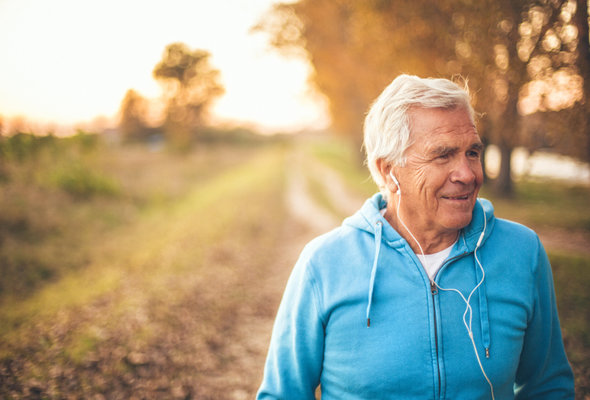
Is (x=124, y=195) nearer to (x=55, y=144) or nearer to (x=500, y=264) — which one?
(x=55, y=144)

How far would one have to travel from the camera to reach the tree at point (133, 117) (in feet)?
38.2

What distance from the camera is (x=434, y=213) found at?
1787 mm

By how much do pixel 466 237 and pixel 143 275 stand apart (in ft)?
18.0

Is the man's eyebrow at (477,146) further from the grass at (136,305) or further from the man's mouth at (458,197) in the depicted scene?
the grass at (136,305)

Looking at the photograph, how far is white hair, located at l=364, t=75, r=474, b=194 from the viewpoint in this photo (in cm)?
168

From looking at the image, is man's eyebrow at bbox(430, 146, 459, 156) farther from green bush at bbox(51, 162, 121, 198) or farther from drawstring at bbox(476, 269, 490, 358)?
green bush at bbox(51, 162, 121, 198)

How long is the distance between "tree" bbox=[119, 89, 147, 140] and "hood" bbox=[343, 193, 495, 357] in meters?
11.0

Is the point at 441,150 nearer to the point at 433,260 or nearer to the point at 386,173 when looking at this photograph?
the point at 386,173

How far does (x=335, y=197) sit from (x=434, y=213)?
13393 mm

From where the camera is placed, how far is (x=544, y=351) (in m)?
1.73

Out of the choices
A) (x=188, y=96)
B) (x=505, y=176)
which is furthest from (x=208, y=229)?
(x=188, y=96)

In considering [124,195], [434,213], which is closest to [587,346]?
[434,213]

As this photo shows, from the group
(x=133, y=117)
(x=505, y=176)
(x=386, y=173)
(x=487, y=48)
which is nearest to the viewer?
(x=386, y=173)

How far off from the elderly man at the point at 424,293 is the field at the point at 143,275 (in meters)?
2.10
